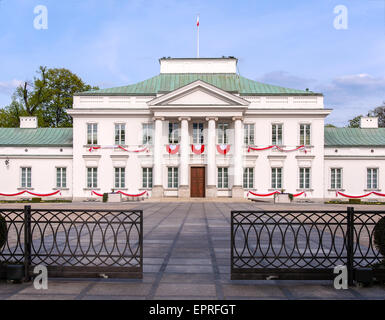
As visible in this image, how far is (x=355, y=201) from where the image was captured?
35562 mm

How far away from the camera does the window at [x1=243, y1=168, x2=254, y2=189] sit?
37781mm

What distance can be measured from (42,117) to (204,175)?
25.6 meters

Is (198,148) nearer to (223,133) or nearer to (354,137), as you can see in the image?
(223,133)

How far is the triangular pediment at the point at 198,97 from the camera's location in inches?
1423

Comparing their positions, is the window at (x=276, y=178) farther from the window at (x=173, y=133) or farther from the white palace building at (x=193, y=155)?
the window at (x=173, y=133)

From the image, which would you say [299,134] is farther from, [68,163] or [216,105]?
[68,163]

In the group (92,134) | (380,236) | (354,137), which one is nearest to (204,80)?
(92,134)

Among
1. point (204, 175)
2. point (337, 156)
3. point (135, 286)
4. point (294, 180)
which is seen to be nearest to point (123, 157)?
point (204, 175)

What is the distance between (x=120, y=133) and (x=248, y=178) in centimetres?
1291

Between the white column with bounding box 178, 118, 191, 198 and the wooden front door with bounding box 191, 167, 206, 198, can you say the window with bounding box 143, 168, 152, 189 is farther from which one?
the wooden front door with bounding box 191, 167, 206, 198

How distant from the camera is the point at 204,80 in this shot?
41.6m

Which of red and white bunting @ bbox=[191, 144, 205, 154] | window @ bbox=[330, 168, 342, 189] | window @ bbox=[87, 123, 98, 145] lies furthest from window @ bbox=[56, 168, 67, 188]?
window @ bbox=[330, 168, 342, 189]

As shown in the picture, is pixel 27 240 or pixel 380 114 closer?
pixel 27 240

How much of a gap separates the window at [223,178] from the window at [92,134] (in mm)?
12232
